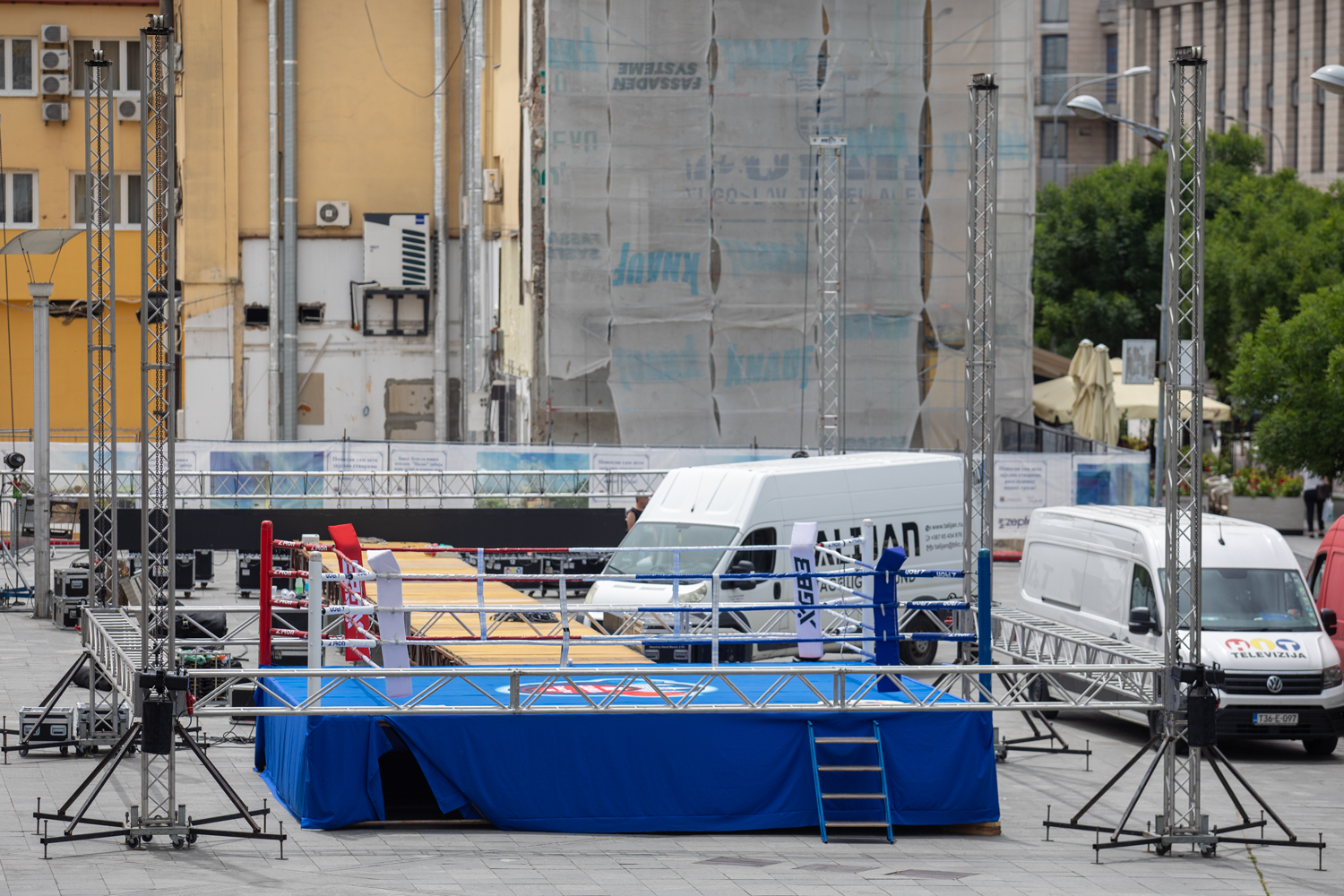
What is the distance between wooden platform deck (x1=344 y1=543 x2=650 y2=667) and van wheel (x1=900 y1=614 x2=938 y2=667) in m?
4.74

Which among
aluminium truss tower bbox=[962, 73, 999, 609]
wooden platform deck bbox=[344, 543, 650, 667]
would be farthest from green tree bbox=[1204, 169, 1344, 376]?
aluminium truss tower bbox=[962, 73, 999, 609]

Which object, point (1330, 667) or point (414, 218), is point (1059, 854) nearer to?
point (1330, 667)

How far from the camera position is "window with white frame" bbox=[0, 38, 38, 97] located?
46.9 metres

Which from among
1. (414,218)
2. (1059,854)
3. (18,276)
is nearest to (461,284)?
(414,218)

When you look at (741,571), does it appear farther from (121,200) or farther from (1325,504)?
(121,200)

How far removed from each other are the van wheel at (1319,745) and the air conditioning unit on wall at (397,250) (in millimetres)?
30420

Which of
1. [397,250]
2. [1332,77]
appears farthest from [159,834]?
[397,250]

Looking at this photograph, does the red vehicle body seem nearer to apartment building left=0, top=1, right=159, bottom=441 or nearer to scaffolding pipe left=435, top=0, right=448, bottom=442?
scaffolding pipe left=435, top=0, right=448, bottom=442

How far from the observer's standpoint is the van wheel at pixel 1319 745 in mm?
17047

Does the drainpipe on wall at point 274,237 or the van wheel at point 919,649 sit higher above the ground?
the drainpipe on wall at point 274,237

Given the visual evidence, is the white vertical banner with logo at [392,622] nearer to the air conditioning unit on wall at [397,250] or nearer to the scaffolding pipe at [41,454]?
the scaffolding pipe at [41,454]

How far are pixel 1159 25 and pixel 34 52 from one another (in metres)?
64.4

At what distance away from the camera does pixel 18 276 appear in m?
46.7

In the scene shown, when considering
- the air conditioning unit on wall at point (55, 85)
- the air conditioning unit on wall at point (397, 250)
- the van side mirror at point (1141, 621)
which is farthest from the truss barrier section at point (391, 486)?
the air conditioning unit on wall at point (55, 85)
